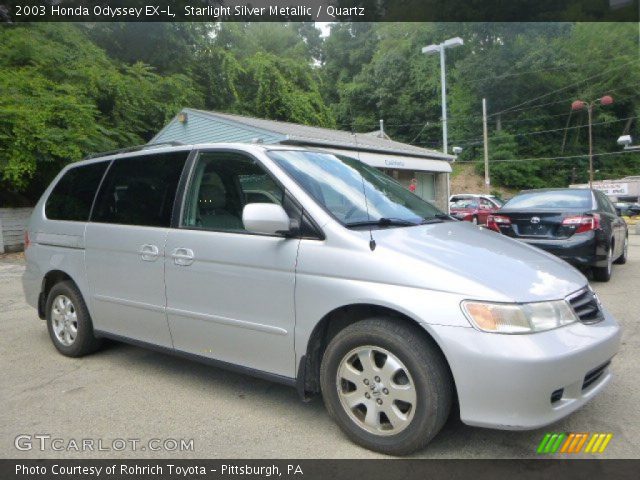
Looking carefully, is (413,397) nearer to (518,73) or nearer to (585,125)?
(518,73)

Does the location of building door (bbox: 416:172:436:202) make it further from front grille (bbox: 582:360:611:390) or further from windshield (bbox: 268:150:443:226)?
front grille (bbox: 582:360:611:390)

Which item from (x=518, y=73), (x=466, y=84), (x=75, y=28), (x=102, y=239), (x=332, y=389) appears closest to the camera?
(x=332, y=389)

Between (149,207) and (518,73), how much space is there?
5152 cm

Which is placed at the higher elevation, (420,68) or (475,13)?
(475,13)

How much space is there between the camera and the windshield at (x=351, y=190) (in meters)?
3.36

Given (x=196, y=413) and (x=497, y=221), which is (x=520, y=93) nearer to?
(x=497, y=221)

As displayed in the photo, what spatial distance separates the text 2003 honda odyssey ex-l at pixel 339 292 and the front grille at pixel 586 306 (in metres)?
0.01

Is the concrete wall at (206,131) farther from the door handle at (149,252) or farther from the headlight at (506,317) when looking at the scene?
the headlight at (506,317)

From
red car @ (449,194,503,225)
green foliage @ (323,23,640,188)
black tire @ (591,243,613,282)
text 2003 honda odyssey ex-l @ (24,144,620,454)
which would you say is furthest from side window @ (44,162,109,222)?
green foliage @ (323,23,640,188)

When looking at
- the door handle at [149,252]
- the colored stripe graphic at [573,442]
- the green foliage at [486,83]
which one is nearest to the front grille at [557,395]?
the colored stripe graphic at [573,442]

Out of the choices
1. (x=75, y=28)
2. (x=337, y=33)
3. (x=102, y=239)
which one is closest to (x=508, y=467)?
(x=102, y=239)

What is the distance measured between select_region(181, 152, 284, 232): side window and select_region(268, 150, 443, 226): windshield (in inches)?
8.3

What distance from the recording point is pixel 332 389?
3.04 m

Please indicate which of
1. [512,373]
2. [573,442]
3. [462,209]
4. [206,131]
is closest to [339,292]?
[512,373]
